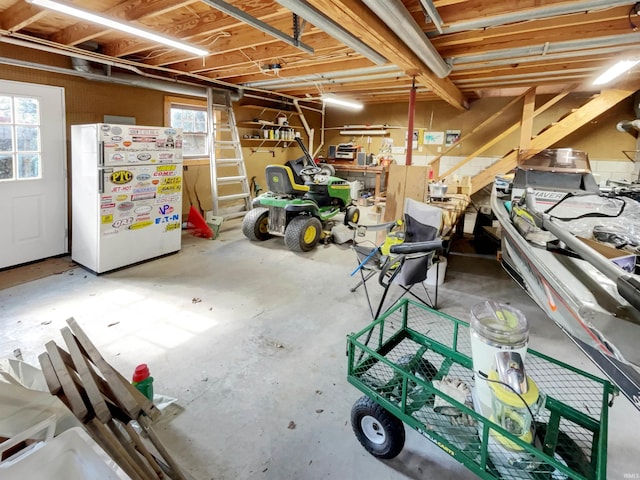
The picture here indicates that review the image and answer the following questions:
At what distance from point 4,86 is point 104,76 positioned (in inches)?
39.2

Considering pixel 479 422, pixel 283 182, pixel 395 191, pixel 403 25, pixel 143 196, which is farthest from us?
pixel 283 182

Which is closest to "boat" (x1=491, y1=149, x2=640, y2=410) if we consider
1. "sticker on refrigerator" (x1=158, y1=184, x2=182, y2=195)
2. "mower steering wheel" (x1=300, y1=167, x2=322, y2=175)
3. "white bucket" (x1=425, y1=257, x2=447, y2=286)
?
"white bucket" (x1=425, y1=257, x2=447, y2=286)

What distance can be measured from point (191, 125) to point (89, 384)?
540 cm

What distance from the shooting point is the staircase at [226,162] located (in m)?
5.73

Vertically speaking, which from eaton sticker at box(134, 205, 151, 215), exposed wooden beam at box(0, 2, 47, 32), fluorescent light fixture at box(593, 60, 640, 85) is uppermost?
fluorescent light fixture at box(593, 60, 640, 85)

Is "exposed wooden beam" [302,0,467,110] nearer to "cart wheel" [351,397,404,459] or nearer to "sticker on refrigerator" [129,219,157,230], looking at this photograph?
"cart wheel" [351,397,404,459]

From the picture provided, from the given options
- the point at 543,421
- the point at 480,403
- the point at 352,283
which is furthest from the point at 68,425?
the point at 352,283

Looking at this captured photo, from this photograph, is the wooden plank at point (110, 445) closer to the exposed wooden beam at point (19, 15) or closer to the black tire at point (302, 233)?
the exposed wooden beam at point (19, 15)

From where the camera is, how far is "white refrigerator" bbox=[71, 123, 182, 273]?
11.8 feet

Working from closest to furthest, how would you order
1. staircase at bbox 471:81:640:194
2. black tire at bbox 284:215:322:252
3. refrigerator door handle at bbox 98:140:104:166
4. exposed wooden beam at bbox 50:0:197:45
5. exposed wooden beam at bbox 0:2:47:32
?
exposed wooden beam at bbox 50:0:197:45 → exposed wooden beam at bbox 0:2:47:32 → refrigerator door handle at bbox 98:140:104:166 → black tire at bbox 284:215:322:252 → staircase at bbox 471:81:640:194

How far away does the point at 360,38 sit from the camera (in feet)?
8.39

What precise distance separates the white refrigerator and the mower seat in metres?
1.25

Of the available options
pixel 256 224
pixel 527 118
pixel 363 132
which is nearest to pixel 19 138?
pixel 256 224

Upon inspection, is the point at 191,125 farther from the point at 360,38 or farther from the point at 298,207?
the point at 360,38
